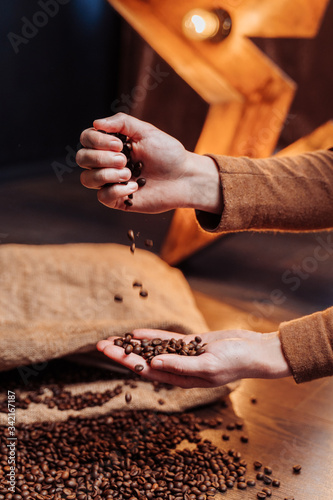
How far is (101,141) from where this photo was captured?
123cm

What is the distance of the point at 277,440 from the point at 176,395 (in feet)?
1.11

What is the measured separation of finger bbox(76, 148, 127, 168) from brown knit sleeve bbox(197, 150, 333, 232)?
1.26ft

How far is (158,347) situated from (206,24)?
1.32m

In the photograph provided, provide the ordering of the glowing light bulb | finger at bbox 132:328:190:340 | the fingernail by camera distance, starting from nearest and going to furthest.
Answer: the fingernail < finger at bbox 132:328:190:340 < the glowing light bulb

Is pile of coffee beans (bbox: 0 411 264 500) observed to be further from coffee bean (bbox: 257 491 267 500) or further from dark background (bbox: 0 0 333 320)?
dark background (bbox: 0 0 333 320)

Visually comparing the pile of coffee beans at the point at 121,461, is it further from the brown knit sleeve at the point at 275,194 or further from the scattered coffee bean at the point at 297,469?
the brown knit sleeve at the point at 275,194

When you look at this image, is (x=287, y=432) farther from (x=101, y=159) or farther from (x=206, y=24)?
(x=206, y=24)

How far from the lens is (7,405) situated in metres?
1.54

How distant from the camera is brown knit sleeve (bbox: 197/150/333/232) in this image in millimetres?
1535

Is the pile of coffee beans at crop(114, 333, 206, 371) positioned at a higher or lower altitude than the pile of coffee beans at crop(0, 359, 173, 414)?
higher

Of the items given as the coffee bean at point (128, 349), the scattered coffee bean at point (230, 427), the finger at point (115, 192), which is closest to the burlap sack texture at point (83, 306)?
the scattered coffee bean at point (230, 427)

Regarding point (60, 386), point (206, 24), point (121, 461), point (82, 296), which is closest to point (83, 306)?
point (82, 296)

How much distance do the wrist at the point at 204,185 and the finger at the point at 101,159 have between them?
0.32 metres

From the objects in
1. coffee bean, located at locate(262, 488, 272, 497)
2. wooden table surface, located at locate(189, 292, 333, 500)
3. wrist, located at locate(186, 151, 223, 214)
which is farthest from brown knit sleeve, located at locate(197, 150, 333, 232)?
coffee bean, located at locate(262, 488, 272, 497)
